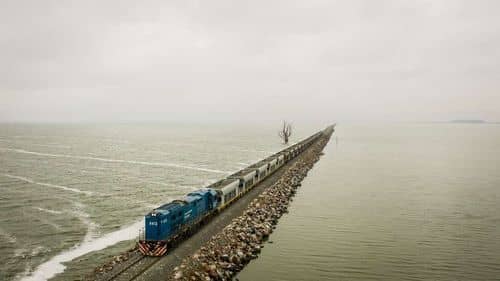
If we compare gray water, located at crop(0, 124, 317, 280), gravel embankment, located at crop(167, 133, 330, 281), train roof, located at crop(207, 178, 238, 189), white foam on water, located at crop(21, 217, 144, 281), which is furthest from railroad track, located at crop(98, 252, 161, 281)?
train roof, located at crop(207, 178, 238, 189)

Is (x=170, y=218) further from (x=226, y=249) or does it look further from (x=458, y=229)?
(x=458, y=229)

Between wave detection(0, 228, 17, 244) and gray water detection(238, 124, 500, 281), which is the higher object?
gray water detection(238, 124, 500, 281)

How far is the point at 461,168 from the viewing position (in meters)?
84.9

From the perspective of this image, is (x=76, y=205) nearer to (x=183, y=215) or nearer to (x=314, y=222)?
(x=183, y=215)

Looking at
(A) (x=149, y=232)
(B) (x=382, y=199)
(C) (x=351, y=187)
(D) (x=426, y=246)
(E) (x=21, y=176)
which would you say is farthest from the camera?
(E) (x=21, y=176)

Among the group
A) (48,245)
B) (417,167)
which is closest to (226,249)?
(48,245)

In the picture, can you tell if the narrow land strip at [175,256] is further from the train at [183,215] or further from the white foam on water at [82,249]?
the white foam on water at [82,249]

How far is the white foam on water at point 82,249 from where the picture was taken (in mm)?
28859

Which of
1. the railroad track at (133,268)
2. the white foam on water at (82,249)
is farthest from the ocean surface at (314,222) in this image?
the railroad track at (133,268)

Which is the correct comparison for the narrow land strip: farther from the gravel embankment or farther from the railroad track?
the gravel embankment

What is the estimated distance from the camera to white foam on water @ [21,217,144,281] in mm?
28859

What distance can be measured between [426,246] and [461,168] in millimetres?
58274

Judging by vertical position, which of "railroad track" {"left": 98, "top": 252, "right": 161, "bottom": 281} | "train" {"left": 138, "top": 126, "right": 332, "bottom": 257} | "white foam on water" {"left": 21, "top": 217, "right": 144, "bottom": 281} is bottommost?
"white foam on water" {"left": 21, "top": 217, "right": 144, "bottom": 281}

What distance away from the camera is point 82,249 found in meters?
33.9
